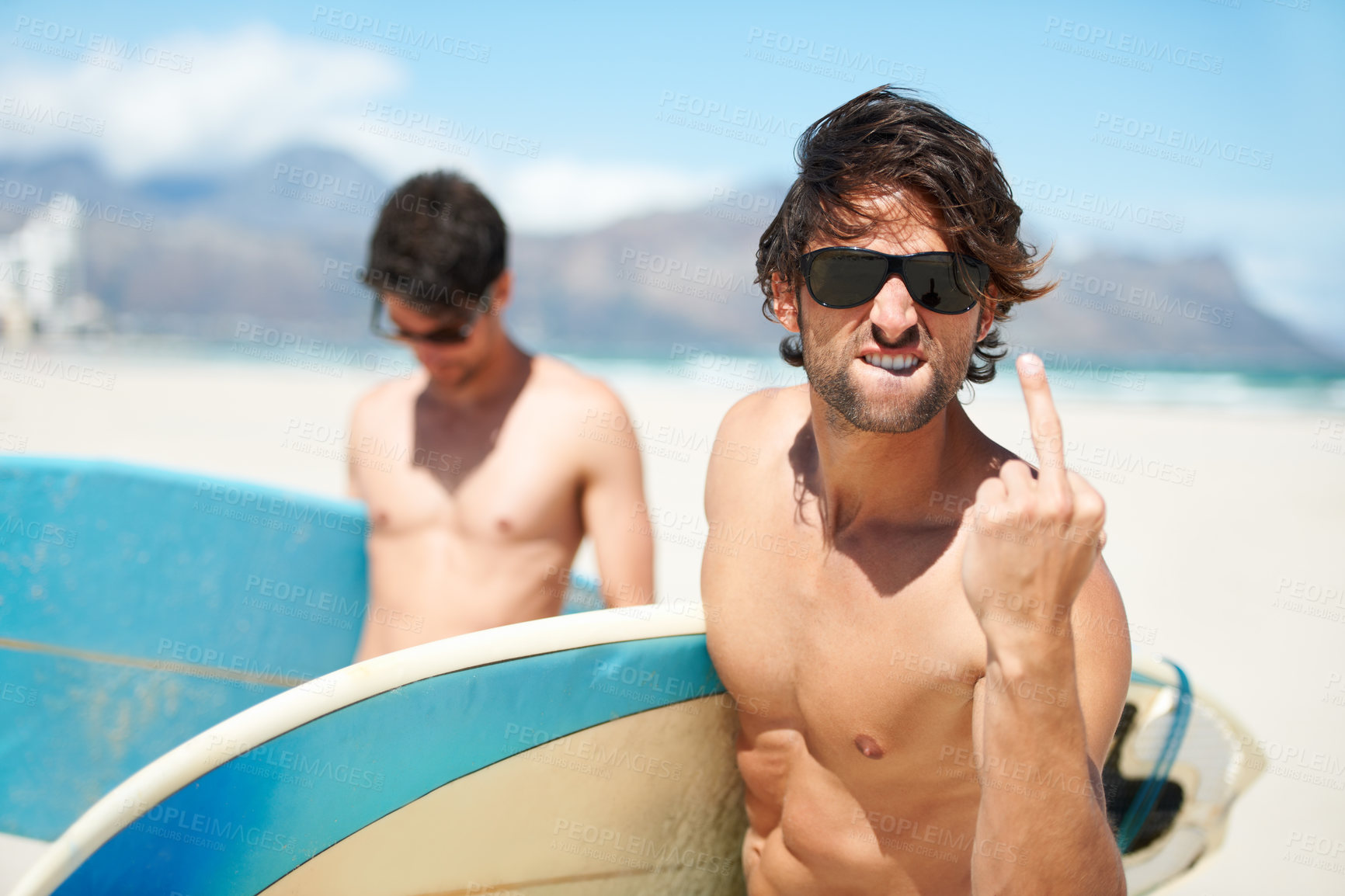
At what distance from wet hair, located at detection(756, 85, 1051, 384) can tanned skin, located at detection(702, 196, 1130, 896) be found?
38 millimetres

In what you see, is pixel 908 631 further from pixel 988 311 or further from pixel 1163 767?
pixel 1163 767

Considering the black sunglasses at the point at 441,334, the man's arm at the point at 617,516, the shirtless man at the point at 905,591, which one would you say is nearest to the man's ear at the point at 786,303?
the shirtless man at the point at 905,591

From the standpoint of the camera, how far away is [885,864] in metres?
1.57

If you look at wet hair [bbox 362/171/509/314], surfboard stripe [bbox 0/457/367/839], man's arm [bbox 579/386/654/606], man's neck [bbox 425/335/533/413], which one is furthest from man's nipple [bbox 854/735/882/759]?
surfboard stripe [bbox 0/457/367/839]

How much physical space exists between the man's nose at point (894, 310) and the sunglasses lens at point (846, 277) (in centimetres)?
2

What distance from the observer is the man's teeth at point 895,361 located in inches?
54.1

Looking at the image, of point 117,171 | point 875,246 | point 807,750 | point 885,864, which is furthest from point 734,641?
point 117,171

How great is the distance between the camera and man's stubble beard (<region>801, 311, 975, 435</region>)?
137 cm

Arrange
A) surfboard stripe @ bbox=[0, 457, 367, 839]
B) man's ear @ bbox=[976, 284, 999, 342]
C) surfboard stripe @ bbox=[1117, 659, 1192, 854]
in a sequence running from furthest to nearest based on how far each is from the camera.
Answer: surfboard stripe @ bbox=[0, 457, 367, 839], surfboard stripe @ bbox=[1117, 659, 1192, 854], man's ear @ bbox=[976, 284, 999, 342]

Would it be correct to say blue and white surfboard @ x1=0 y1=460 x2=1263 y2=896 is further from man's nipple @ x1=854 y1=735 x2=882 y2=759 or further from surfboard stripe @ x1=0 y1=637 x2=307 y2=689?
man's nipple @ x1=854 y1=735 x2=882 y2=759

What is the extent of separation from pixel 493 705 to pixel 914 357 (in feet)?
3.26

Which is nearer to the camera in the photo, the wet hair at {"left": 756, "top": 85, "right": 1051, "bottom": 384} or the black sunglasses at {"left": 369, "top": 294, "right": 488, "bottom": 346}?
the wet hair at {"left": 756, "top": 85, "right": 1051, "bottom": 384}

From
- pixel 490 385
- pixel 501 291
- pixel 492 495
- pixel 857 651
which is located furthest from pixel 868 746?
pixel 501 291

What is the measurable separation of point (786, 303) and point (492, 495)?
45.5 inches
